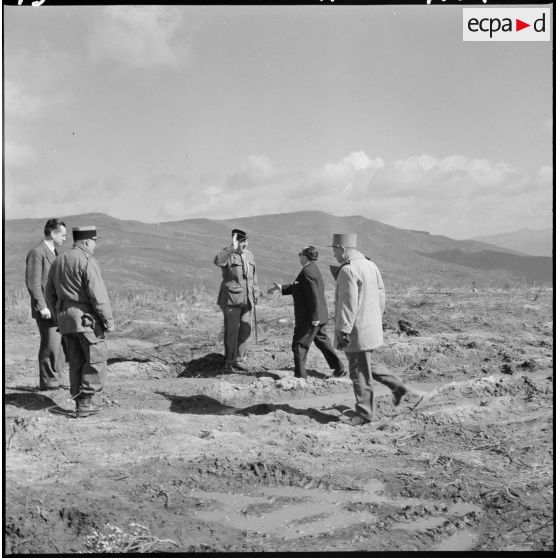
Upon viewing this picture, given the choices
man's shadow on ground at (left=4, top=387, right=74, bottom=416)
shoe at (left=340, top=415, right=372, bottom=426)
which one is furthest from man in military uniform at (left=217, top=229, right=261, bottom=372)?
shoe at (left=340, top=415, right=372, bottom=426)

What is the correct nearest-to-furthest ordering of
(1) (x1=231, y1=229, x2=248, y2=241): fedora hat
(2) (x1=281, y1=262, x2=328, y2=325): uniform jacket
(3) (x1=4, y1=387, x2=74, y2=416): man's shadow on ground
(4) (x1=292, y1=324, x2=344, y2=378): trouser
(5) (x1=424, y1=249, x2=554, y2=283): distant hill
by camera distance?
1. (3) (x1=4, y1=387, x2=74, y2=416): man's shadow on ground
2. (2) (x1=281, y1=262, x2=328, y2=325): uniform jacket
3. (4) (x1=292, y1=324, x2=344, y2=378): trouser
4. (1) (x1=231, y1=229, x2=248, y2=241): fedora hat
5. (5) (x1=424, y1=249, x2=554, y2=283): distant hill

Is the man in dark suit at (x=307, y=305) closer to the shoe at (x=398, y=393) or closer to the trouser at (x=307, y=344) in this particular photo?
the trouser at (x=307, y=344)

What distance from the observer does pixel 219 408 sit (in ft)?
27.1

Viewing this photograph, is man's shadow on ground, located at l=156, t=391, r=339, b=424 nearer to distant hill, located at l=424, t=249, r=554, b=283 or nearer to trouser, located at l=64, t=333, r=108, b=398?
trouser, located at l=64, t=333, r=108, b=398

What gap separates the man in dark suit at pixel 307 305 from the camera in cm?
883

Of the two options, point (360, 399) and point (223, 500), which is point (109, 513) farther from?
point (360, 399)

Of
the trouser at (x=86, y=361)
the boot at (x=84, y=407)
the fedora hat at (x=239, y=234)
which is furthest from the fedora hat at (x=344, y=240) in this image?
the boot at (x=84, y=407)

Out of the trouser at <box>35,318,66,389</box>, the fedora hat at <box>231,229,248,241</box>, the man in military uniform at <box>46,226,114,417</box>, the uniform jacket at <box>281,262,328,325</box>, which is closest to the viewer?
the man in military uniform at <box>46,226,114,417</box>

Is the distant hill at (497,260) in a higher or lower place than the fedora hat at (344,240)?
higher

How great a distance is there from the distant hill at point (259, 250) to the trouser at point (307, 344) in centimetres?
1299

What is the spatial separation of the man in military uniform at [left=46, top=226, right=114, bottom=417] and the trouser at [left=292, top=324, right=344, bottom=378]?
2632mm

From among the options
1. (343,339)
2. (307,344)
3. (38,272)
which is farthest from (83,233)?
(307,344)

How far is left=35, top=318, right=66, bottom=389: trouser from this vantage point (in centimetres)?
823

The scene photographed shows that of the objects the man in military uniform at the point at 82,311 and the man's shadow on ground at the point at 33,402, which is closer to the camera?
the man in military uniform at the point at 82,311
